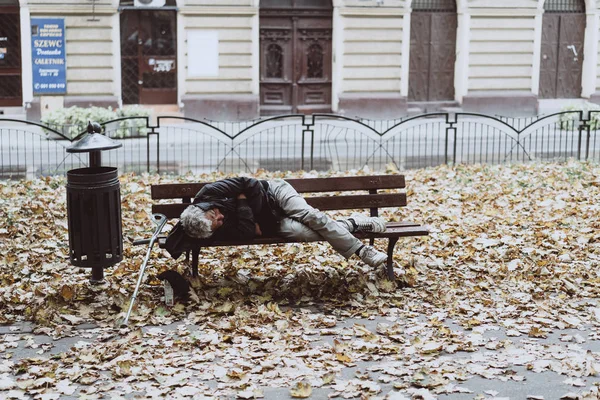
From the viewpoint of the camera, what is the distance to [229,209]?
24.9ft

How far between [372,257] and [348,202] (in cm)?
76

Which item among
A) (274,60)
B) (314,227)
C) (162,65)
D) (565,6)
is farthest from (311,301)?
(565,6)

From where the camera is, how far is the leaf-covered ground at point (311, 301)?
19.6 ft

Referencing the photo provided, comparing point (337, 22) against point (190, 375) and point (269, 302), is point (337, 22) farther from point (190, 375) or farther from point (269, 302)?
point (190, 375)

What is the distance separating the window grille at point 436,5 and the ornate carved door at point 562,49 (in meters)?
2.93

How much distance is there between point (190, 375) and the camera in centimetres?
594

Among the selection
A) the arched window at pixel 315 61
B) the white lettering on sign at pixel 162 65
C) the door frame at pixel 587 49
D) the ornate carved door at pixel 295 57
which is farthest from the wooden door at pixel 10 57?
the door frame at pixel 587 49

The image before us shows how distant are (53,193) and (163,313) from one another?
541cm

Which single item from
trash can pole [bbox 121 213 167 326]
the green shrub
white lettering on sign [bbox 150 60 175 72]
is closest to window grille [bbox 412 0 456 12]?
white lettering on sign [bbox 150 60 175 72]

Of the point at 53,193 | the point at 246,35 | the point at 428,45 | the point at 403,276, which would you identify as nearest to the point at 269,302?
the point at 403,276

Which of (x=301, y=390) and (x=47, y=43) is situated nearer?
(x=301, y=390)

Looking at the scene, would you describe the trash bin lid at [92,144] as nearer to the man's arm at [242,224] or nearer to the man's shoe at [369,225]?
the man's arm at [242,224]

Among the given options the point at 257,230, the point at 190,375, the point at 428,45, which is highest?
the point at 428,45

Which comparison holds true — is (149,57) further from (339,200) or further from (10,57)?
(339,200)
